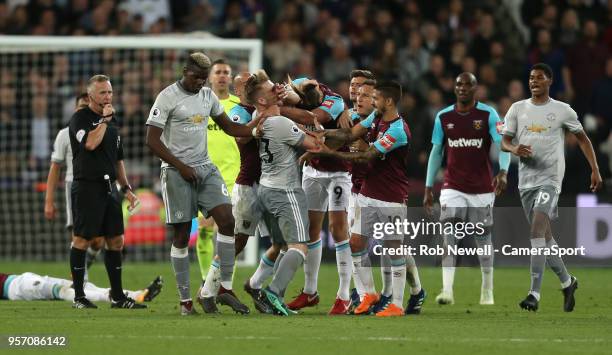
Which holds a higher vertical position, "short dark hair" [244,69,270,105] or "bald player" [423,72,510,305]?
"short dark hair" [244,69,270,105]

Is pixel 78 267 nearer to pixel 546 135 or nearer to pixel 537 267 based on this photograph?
pixel 537 267

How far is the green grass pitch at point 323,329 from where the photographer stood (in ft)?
29.7

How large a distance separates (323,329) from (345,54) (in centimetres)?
1221

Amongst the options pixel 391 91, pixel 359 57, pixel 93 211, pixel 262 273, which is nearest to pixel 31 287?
pixel 93 211

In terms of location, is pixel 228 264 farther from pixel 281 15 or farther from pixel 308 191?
pixel 281 15

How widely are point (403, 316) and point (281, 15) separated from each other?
12.6 metres

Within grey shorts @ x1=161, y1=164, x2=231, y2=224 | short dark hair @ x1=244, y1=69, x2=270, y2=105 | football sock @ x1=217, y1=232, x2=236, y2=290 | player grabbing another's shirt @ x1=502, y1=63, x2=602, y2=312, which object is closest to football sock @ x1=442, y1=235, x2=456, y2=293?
player grabbing another's shirt @ x1=502, y1=63, x2=602, y2=312

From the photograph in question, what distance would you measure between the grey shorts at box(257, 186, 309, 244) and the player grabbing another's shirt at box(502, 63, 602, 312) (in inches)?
91.7

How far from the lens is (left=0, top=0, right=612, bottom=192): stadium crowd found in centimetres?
2000

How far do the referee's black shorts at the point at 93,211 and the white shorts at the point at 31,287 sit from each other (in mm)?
1096

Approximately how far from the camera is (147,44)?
718 inches

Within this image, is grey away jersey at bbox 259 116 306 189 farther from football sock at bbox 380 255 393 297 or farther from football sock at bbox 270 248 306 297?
football sock at bbox 380 255 393 297

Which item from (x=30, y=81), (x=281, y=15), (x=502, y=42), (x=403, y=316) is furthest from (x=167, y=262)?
(x=403, y=316)

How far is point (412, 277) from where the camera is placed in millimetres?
12148
